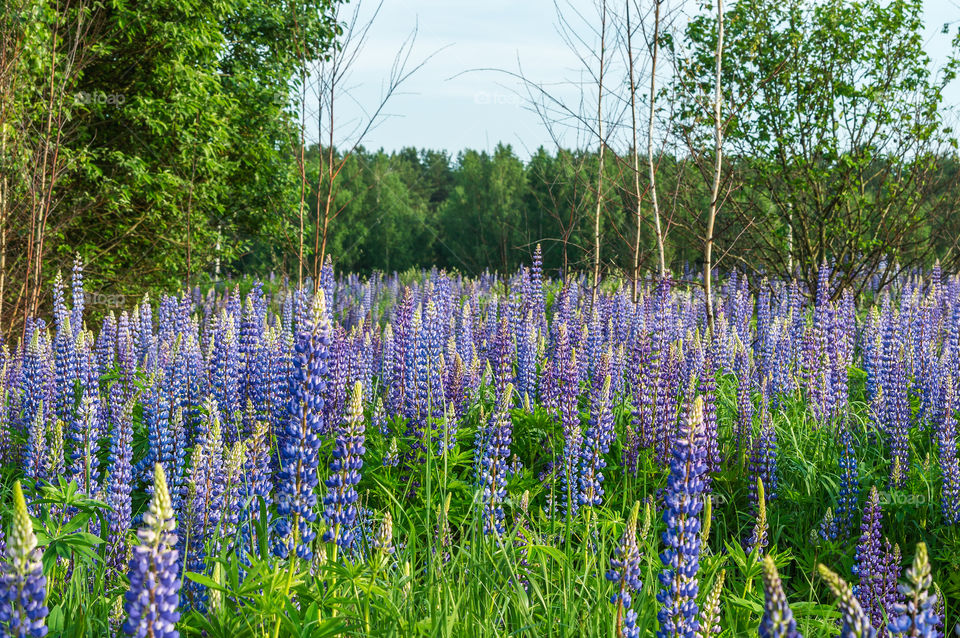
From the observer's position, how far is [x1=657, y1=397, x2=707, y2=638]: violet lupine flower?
2.42 meters

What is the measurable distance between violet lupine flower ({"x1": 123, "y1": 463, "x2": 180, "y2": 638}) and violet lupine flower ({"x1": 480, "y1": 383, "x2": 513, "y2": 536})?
7.19ft

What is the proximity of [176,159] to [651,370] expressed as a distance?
1659 cm

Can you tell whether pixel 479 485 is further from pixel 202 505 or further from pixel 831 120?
pixel 831 120

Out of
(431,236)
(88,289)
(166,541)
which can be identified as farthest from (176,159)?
(431,236)

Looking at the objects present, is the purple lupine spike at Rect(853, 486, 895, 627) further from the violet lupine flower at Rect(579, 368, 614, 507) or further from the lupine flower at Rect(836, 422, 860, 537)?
the violet lupine flower at Rect(579, 368, 614, 507)

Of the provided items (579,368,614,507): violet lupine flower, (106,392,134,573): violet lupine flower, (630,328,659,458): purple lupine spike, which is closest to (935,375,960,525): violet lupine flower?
(630,328,659,458): purple lupine spike

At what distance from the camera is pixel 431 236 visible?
40.0m

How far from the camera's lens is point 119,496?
392 cm

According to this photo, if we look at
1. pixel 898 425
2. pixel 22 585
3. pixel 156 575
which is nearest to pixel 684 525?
pixel 156 575

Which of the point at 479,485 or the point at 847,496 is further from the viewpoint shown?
the point at 847,496

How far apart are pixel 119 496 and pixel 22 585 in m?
2.34

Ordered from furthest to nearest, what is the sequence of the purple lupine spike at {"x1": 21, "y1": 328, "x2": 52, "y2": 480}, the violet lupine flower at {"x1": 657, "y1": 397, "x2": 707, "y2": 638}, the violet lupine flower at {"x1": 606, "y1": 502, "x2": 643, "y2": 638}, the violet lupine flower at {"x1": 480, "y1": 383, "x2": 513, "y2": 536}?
the purple lupine spike at {"x1": 21, "y1": 328, "x2": 52, "y2": 480} → the violet lupine flower at {"x1": 480, "y1": 383, "x2": 513, "y2": 536} → the violet lupine flower at {"x1": 606, "y1": 502, "x2": 643, "y2": 638} → the violet lupine flower at {"x1": 657, "y1": 397, "x2": 707, "y2": 638}

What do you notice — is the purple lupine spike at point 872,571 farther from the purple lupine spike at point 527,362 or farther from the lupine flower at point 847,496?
the purple lupine spike at point 527,362

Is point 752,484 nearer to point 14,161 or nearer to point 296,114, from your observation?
point 14,161
